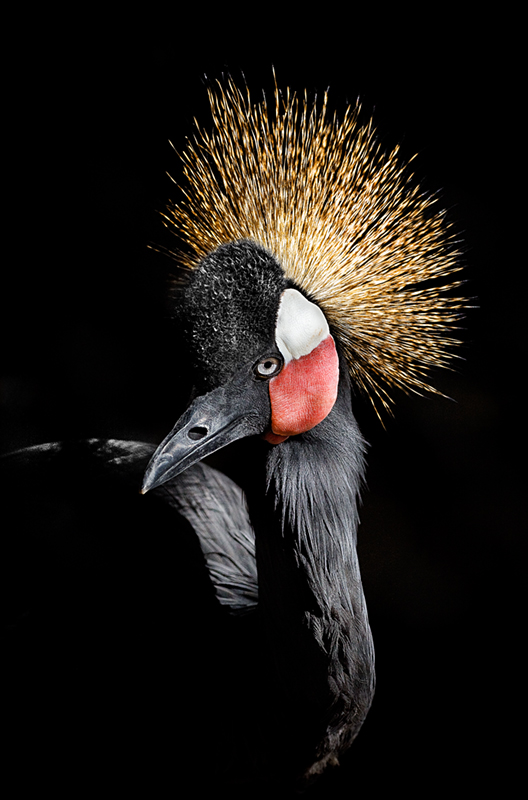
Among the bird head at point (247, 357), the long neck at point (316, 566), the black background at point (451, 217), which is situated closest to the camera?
the bird head at point (247, 357)

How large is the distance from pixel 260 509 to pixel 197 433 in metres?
0.16

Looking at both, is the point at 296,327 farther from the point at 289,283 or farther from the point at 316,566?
the point at 316,566

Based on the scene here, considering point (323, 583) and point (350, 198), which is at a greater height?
point (350, 198)

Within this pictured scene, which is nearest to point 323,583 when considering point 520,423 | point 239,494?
point 239,494

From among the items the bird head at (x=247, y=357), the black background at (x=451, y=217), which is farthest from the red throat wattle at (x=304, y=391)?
the black background at (x=451, y=217)

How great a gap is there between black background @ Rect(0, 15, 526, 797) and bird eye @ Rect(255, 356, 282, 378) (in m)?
0.52

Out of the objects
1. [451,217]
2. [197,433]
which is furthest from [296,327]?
[451,217]

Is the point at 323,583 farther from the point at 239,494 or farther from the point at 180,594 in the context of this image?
the point at 239,494

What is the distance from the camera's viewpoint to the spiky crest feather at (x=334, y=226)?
1.03 meters

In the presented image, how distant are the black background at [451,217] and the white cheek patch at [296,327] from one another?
534mm

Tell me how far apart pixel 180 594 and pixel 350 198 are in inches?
27.5

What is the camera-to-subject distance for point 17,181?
2.04m

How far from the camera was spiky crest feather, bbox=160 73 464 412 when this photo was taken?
103 cm

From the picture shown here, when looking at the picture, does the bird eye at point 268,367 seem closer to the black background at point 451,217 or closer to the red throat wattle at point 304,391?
the red throat wattle at point 304,391
